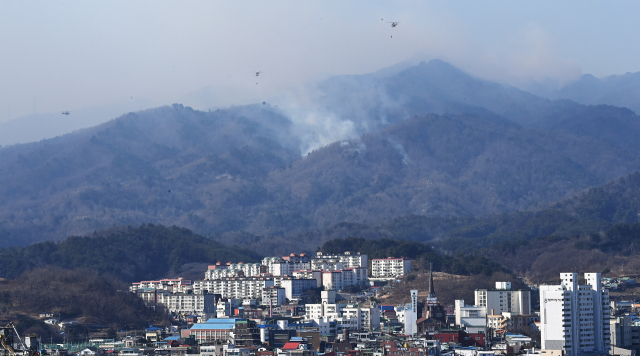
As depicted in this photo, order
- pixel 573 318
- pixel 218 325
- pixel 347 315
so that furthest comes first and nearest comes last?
pixel 347 315, pixel 218 325, pixel 573 318

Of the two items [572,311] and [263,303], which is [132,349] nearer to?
[572,311]

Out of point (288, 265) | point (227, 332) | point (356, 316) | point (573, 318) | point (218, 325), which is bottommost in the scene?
point (227, 332)

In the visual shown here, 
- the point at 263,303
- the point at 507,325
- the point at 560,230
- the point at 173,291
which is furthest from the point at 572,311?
the point at 560,230

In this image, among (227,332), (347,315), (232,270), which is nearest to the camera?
(227,332)

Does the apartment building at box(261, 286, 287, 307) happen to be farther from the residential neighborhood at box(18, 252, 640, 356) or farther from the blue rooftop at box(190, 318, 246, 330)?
the blue rooftop at box(190, 318, 246, 330)

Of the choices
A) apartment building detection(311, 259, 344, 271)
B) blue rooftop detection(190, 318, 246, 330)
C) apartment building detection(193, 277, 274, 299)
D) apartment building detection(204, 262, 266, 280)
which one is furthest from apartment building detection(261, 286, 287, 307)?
blue rooftop detection(190, 318, 246, 330)

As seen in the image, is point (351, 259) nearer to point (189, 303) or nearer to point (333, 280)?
point (333, 280)

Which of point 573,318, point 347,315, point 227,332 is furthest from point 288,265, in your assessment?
point 573,318
